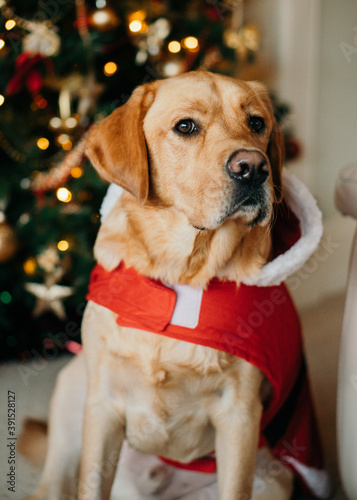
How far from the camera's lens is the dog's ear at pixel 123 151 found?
1.27 m

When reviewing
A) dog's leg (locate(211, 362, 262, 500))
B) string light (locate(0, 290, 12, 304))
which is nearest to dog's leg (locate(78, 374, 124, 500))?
dog's leg (locate(211, 362, 262, 500))

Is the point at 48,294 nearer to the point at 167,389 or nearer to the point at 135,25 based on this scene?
the point at 167,389

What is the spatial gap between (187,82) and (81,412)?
3.73 ft

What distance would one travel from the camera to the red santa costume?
1.25 meters

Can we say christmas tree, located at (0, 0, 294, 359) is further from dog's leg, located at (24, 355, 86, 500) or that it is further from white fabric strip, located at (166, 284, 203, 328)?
white fabric strip, located at (166, 284, 203, 328)

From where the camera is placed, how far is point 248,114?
1397mm

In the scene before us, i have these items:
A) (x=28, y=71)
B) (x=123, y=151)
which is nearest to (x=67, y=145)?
(x=28, y=71)

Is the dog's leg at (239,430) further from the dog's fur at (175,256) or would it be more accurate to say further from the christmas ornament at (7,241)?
the christmas ornament at (7,241)

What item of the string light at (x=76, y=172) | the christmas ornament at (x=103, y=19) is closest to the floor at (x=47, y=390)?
the string light at (x=76, y=172)

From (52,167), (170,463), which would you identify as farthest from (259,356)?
(52,167)

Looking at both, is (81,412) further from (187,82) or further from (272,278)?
(187,82)

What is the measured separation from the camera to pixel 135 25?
2.34 meters

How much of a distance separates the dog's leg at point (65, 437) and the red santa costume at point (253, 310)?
0.34 m

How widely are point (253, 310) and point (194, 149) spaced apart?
1.55 ft
